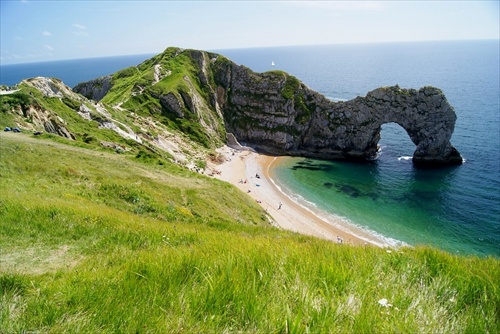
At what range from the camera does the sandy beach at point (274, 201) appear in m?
51.5

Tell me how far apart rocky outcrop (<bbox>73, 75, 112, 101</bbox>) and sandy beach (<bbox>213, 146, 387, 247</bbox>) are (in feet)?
222

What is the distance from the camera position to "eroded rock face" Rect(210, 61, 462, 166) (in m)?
85.7

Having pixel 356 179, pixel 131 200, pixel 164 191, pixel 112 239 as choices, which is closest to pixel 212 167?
pixel 356 179

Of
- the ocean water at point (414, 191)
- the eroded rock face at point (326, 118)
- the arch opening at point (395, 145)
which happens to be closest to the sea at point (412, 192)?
the ocean water at point (414, 191)

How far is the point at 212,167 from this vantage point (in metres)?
81.1

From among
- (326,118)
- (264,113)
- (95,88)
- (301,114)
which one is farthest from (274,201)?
(95,88)

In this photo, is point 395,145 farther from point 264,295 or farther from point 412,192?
point 264,295

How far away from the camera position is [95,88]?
129 meters

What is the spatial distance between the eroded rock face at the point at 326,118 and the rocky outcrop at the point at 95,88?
52.7 metres

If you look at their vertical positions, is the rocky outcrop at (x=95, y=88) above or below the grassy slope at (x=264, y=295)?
above

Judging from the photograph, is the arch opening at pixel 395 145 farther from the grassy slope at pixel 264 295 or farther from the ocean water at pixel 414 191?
the grassy slope at pixel 264 295

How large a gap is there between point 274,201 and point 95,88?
107 meters

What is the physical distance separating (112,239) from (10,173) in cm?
1947

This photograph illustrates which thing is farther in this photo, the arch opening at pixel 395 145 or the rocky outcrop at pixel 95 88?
the rocky outcrop at pixel 95 88
